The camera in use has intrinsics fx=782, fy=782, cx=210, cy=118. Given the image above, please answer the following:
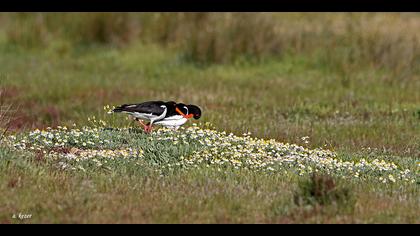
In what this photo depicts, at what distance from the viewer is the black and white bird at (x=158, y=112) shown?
1248cm

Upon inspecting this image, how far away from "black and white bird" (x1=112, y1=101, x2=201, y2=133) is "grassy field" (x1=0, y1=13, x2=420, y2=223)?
51 cm

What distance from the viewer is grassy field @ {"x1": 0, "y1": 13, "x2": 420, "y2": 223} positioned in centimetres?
935

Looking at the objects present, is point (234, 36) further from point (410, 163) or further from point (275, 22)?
point (410, 163)

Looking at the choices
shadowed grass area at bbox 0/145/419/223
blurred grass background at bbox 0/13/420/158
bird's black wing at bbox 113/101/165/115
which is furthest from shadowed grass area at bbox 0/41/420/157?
shadowed grass area at bbox 0/145/419/223

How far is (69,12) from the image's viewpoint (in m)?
28.2

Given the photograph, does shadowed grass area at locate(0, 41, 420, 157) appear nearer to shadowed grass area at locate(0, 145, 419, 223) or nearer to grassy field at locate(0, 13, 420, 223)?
grassy field at locate(0, 13, 420, 223)

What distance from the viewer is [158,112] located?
12508 mm

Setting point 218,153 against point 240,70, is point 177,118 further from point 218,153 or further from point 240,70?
point 240,70

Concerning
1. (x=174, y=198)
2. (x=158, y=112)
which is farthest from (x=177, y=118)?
(x=174, y=198)

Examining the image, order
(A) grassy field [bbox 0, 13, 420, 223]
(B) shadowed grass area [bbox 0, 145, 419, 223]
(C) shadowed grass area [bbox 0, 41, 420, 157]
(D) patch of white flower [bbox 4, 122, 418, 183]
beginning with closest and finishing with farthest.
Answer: (B) shadowed grass area [bbox 0, 145, 419, 223] → (A) grassy field [bbox 0, 13, 420, 223] → (D) patch of white flower [bbox 4, 122, 418, 183] → (C) shadowed grass area [bbox 0, 41, 420, 157]

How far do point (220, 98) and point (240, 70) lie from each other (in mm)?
4358

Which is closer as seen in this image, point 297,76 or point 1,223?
point 1,223
